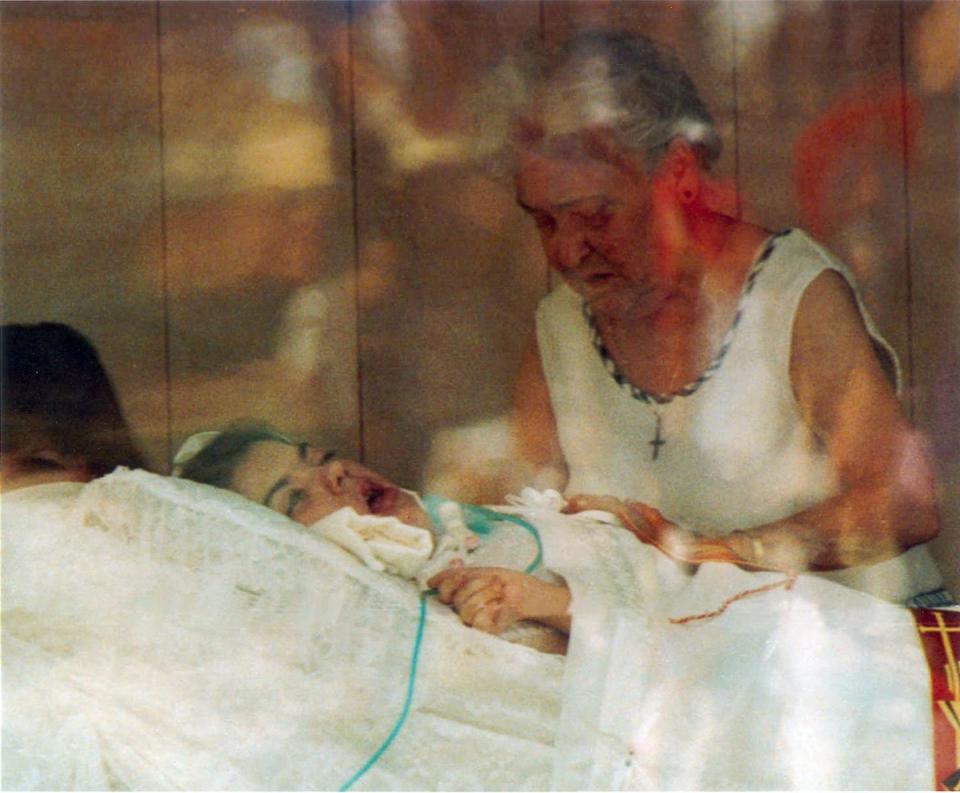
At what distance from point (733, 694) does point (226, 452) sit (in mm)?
901

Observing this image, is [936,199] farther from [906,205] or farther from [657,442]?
[657,442]

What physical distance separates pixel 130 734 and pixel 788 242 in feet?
4.39

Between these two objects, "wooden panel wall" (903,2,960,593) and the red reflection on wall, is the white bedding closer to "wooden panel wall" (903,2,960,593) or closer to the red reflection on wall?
"wooden panel wall" (903,2,960,593)

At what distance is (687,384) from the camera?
2689 millimetres

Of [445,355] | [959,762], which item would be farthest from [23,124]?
[959,762]

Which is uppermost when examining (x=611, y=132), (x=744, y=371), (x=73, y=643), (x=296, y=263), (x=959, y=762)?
(x=611, y=132)

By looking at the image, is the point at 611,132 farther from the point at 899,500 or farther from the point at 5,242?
the point at 5,242

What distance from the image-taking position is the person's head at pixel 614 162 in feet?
8.66

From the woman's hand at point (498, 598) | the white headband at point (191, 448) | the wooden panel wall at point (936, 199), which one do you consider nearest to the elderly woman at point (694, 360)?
the wooden panel wall at point (936, 199)

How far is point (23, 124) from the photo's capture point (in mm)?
2629

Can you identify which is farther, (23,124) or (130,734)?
(23,124)

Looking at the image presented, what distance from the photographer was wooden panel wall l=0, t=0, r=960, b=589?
8.64ft

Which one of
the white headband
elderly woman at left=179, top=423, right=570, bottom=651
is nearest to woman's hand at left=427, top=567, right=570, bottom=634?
elderly woman at left=179, top=423, right=570, bottom=651

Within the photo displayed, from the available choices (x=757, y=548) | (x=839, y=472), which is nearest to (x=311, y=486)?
(x=757, y=548)
